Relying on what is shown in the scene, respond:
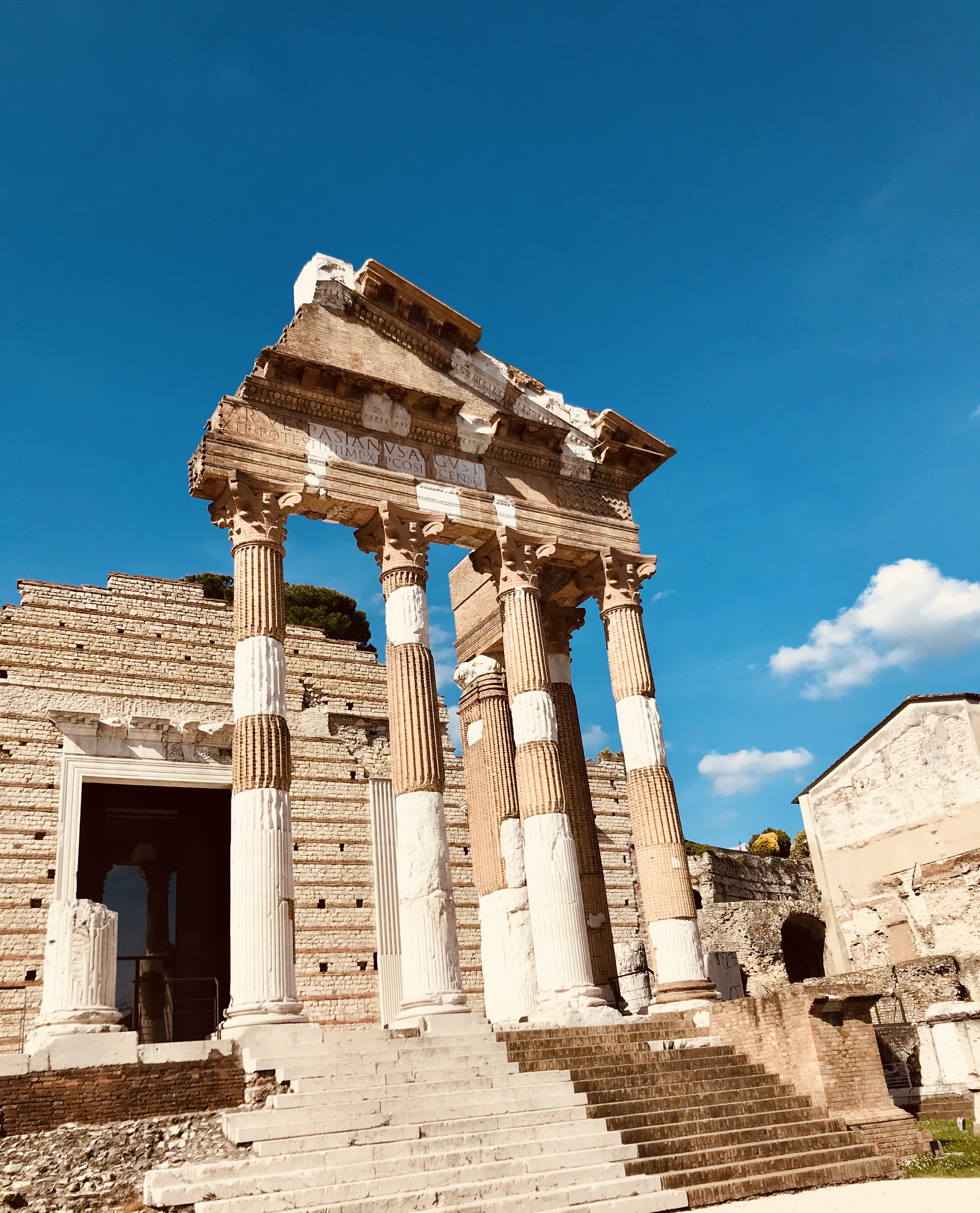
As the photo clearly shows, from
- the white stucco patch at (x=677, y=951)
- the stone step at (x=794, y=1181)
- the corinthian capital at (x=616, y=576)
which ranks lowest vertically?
the stone step at (x=794, y=1181)

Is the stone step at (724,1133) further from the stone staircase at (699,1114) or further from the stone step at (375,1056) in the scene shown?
the stone step at (375,1056)

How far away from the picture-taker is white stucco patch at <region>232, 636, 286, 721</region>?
41.5 feet

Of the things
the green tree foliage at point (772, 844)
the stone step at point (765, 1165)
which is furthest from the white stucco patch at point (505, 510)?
the green tree foliage at point (772, 844)

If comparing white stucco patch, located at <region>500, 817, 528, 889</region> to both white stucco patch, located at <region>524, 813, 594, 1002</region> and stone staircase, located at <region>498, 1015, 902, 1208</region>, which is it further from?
stone staircase, located at <region>498, 1015, 902, 1208</region>

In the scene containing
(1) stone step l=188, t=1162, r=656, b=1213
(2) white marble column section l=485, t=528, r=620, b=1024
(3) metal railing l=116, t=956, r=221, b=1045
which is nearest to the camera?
(1) stone step l=188, t=1162, r=656, b=1213

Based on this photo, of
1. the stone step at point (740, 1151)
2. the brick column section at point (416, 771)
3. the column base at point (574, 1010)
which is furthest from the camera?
the column base at point (574, 1010)

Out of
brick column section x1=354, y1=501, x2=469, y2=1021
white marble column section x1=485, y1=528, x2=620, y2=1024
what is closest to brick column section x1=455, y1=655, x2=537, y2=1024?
white marble column section x1=485, y1=528, x2=620, y2=1024

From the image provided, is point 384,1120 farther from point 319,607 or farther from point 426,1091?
point 319,607

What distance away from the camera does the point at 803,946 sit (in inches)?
1154

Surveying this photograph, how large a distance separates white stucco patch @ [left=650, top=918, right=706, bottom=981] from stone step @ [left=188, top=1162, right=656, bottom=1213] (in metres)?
5.16

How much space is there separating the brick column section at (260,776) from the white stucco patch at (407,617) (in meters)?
1.61

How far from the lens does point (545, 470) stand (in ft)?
55.7

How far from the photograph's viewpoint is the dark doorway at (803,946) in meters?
28.0

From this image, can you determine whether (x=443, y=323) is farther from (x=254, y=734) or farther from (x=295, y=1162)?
(x=295, y=1162)
